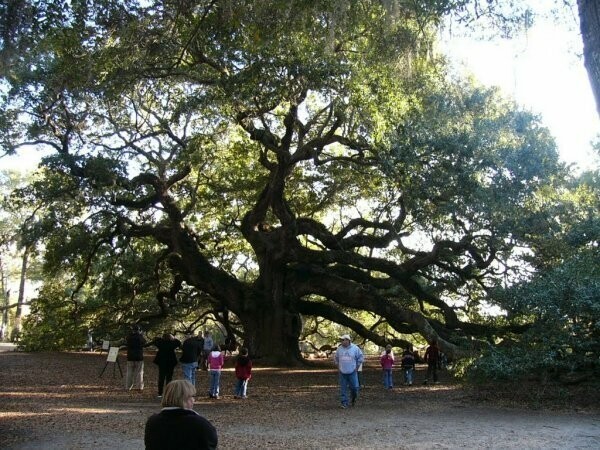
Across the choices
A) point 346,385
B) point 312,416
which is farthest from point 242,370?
point 312,416

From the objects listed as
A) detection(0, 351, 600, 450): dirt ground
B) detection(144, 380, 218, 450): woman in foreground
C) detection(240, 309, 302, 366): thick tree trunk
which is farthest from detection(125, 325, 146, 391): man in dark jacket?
detection(144, 380, 218, 450): woman in foreground

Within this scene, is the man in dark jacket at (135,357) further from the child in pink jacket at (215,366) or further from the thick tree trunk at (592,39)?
the thick tree trunk at (592,39)

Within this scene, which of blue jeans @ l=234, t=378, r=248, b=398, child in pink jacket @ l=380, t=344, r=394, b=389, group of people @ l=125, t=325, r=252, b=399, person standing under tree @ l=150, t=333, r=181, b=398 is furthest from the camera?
child in pink jacket @ l=380, t=344, r=394, b=389

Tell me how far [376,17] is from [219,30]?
297cm

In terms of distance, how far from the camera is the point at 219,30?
10414 millimetres

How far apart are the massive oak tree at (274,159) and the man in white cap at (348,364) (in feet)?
15.5

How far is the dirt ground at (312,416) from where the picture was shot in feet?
25.6

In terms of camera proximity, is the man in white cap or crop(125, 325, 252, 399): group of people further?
crop(125, 325, 252, 399): group of people

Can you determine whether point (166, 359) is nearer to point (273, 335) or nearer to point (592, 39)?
point (273, 335)

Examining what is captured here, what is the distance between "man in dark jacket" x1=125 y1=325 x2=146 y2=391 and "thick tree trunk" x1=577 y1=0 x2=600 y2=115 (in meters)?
10.9

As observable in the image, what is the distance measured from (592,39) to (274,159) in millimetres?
16898

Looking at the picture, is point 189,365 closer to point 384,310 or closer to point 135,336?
point 135,336

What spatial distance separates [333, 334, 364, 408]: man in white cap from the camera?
36.0 ft

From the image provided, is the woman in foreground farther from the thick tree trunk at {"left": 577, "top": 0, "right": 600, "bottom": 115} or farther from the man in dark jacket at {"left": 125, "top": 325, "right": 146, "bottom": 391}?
the man in dark jacket at {"left": 125, "top": 325, "right": 146, "bottom": 391}
